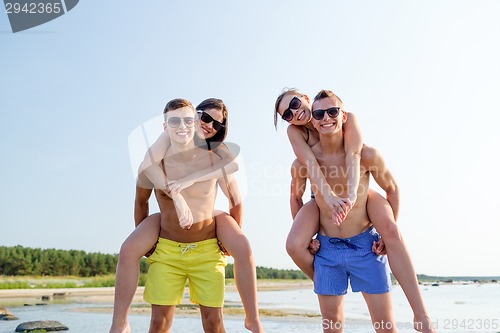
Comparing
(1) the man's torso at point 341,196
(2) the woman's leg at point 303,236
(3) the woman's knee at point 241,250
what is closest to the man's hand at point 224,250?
(3) the woman's knee at point 241,250

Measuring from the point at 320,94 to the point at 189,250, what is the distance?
162cm

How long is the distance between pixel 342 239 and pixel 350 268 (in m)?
0.23

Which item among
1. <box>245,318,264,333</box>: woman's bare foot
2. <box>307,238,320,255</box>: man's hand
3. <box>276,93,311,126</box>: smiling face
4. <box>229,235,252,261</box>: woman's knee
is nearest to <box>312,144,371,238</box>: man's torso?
<box>307,238,320,255</box>: man's hand

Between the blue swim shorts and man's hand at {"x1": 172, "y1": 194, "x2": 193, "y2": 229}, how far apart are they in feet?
3.39

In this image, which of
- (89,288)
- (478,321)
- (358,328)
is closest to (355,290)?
(358,328)

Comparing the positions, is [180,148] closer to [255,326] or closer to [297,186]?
[297,186]

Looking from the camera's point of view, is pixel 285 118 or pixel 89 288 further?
pixel 89 288

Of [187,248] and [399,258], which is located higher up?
[187,248]

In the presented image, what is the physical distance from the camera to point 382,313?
13.3 feet

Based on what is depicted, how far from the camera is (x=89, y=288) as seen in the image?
2419 centimetres

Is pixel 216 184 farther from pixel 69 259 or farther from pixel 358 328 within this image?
pixel 69 259

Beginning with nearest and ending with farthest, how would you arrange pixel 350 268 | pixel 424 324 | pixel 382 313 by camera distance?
1. pixel 424 324
2. pixel 382 313
3. pixel 350 268

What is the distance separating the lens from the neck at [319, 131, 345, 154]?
168 inches

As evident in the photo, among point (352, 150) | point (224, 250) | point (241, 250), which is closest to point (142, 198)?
point (224, 250)
